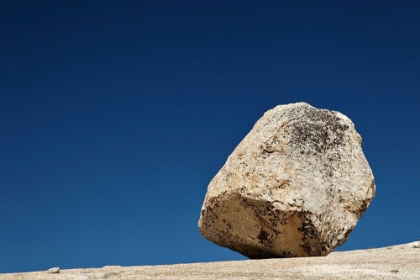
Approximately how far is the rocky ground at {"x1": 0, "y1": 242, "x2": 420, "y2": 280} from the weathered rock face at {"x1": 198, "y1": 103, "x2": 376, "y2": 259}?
5.70 feet

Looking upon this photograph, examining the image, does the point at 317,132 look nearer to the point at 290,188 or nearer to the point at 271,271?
the point at 290,188

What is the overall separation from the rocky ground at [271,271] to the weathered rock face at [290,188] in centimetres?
174

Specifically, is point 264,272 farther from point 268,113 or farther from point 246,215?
point 268,113

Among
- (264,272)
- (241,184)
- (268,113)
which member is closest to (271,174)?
(241,184)

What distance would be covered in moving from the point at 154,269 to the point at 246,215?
422 centimetres

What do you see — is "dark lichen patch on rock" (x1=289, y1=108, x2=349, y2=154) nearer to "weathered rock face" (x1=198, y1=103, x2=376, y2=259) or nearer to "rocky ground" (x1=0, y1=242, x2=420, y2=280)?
"weathered rock face" (x1=198, y1=103, x2=376, y2=259)

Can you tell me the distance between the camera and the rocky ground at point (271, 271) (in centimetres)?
1599

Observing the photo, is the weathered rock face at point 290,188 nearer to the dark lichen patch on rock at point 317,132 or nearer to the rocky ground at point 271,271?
the dark lichen patch on rock at point 317,132

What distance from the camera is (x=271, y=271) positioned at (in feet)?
53.9

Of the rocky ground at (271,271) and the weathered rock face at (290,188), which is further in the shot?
the weathered rock face at (290,188)

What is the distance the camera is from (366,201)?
71.8ft

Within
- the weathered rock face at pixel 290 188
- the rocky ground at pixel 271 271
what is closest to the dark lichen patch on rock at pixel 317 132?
the weathered rock face at pixel 290 188

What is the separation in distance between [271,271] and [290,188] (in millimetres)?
4031

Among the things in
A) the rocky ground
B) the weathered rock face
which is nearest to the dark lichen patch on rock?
the weathered rock face
